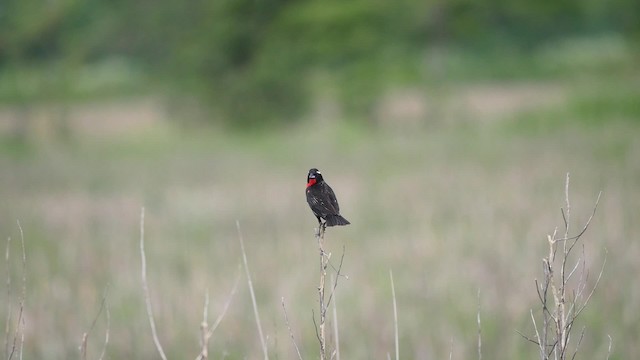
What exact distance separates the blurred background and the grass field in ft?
0.13

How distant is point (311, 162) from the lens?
17906mm

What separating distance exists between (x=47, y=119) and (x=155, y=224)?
16316 mm

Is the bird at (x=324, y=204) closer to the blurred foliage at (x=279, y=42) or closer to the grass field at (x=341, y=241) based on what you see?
the grass field at (x=341, y=241)

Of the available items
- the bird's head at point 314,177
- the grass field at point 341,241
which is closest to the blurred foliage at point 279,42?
the grass field at point 341,241

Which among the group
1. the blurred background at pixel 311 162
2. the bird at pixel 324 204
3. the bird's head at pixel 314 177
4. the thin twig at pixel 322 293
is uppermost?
the blurred background at pixel 311 162

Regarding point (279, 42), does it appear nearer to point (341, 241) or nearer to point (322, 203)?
point (341, 241)

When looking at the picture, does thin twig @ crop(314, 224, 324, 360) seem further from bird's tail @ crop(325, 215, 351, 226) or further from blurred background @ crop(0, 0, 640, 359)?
blurred background @ crop(0, 0, 640, 359)

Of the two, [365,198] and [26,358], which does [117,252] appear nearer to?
[26,358]

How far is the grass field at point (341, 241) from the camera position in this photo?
6.14 m

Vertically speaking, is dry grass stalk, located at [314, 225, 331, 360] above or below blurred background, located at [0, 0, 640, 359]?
below

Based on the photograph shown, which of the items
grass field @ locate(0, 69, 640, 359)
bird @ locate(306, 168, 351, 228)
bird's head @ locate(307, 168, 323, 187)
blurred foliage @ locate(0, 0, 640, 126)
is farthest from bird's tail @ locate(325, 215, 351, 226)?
blurred foliage @ locate(0, 0, 640, 126)

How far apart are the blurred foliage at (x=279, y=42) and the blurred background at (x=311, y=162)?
9cm

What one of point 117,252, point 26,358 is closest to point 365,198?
point 117,252

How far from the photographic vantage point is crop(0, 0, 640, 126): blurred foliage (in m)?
27.9
